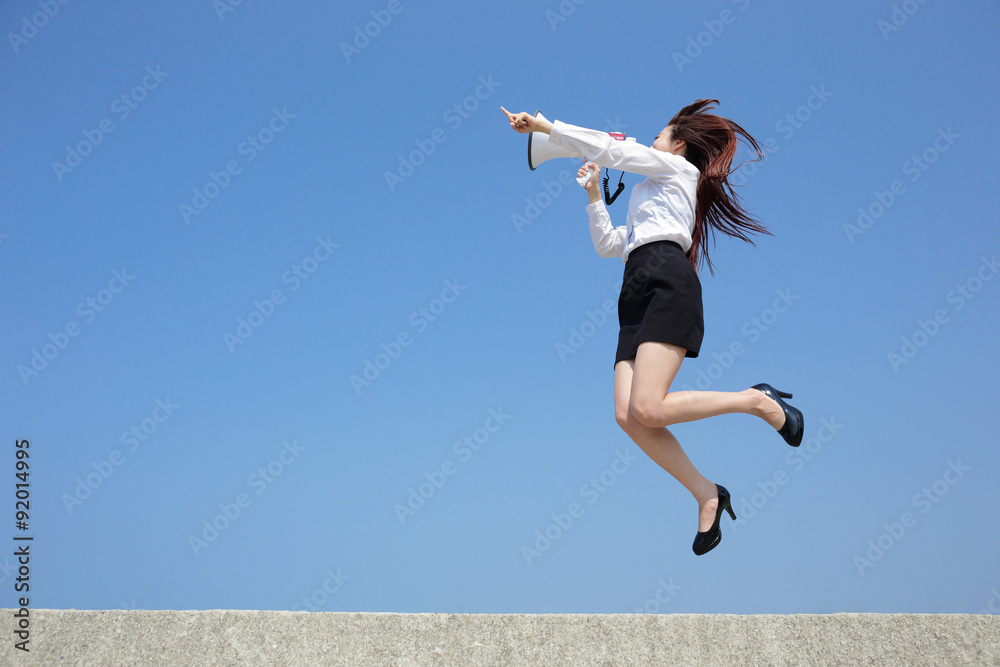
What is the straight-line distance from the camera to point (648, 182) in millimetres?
3617

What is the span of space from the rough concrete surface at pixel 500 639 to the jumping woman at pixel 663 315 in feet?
4.75

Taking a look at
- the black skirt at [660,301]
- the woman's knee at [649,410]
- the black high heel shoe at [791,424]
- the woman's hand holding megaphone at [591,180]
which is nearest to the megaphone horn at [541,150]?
the woman's hand holding megaphone at [591,180]

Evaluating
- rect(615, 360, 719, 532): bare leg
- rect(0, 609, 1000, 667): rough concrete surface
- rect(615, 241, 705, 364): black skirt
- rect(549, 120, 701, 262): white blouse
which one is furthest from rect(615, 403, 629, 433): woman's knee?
rect(0, 609, 1000, 667): rough concrete surface

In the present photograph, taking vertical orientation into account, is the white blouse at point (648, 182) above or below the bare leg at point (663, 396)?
above

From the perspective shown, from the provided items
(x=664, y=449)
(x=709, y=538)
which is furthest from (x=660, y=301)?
(x=709, y=538)

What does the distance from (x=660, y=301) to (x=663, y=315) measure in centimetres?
7

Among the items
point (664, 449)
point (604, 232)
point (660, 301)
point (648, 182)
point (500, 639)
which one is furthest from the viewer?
point (500, 639)

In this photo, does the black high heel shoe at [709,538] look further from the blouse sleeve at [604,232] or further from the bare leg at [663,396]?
the blouse sleeve at [604,232]

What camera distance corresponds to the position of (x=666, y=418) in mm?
3252

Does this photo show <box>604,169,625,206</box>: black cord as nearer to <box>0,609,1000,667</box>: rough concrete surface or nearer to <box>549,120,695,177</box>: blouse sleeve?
<box>549,120,695,177</box>: blouse sleeve

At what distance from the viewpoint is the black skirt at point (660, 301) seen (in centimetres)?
330

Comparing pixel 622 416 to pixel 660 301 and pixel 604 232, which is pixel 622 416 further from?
pixel 604 232

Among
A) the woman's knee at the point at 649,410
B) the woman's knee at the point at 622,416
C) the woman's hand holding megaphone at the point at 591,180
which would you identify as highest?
the woman's hand holding megaphone at the point at 591,180

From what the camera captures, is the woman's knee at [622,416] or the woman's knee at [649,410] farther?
the woman's knee at [622,416]
